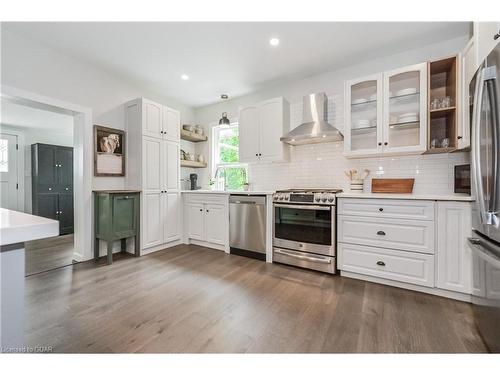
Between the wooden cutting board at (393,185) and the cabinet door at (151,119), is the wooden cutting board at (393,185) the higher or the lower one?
the lower one

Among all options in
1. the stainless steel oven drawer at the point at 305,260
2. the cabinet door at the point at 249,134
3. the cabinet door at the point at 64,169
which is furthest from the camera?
the cabinet door at the point at 64,169

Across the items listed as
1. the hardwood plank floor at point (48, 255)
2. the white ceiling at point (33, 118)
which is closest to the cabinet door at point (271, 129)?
the hardwood plank floor at point (48, 255)

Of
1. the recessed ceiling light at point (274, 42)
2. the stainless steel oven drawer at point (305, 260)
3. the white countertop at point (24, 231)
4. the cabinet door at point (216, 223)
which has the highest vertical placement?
the recessed ceiling light at point (274, 42)

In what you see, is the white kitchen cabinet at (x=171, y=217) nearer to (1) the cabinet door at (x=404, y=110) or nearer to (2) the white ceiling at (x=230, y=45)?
(2) the white ceiling at (x=230, y=45)

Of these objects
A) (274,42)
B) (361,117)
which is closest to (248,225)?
(361,117)

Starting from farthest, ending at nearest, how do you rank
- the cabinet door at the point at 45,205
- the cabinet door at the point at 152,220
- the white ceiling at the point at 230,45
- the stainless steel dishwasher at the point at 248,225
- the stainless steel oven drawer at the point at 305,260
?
the cabinet door at the point at 45,205 → the cabinet door at the point at 152,220 → the stainless steel dishwasher at the point at 248,225 → the stainless steel oven drawer at the point at 305,260 → the white ceiling at the point at 230,45

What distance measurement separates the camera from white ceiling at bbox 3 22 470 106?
7.58 feet

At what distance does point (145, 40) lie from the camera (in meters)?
2.51

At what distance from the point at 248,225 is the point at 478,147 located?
7.87 ft

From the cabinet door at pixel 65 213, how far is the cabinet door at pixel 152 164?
328 cm

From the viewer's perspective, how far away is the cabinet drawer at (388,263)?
211 cm

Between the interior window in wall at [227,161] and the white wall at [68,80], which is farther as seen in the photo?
the interior window in wall at [227,161]

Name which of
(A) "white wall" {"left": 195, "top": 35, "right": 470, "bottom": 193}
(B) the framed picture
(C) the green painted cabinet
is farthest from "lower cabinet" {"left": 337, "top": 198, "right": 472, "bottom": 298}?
(B) the framed picture

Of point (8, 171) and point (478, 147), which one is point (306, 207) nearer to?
point (478, 147)
